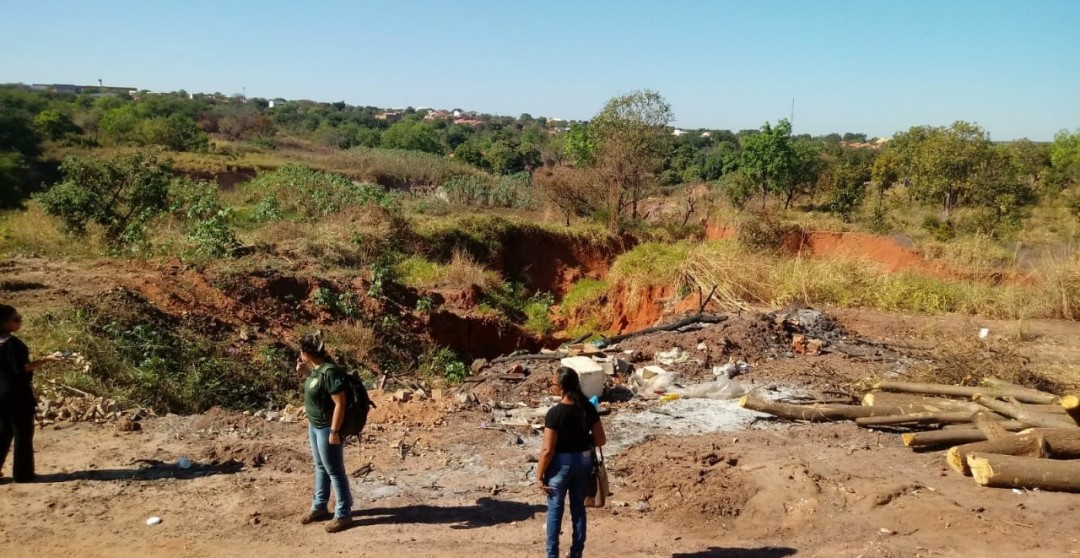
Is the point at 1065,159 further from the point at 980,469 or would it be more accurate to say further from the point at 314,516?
the point at 314,516

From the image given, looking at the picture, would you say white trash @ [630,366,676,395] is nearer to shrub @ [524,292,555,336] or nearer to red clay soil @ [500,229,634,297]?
shrub @ [524,292,555,336]

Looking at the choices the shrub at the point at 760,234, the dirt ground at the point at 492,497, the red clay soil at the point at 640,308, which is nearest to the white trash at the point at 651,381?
the dirt ground at the point at 492,497

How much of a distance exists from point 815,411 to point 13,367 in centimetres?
705

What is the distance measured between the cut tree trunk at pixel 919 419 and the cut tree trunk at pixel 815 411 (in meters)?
0.12

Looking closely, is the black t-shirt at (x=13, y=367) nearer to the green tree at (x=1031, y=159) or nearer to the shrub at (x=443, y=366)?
the shrub at (x=443, y=366)

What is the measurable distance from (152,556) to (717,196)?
2779 centimetres

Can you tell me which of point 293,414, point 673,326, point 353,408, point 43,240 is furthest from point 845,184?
point 353,408

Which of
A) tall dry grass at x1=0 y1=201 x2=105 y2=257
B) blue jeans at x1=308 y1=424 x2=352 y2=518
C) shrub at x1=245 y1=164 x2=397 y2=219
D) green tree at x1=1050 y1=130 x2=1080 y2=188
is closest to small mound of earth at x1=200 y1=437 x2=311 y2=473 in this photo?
blue jeans at x1=308 y1=424 x2=352 y2=518

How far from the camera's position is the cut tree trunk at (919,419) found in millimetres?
6203

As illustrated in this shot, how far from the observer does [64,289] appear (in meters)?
9.34

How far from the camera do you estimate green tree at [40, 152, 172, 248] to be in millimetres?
12820

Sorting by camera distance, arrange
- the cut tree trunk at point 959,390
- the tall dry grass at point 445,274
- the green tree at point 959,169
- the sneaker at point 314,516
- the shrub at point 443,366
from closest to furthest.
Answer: the sneaker at point 314,516 < the cut tree trunk at point 959,390 < the shrub at point 443,366 < the tall dry grass at point 445,274 < the green tree at point 959,169

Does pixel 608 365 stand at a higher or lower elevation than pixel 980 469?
lower

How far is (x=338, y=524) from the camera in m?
4.73
